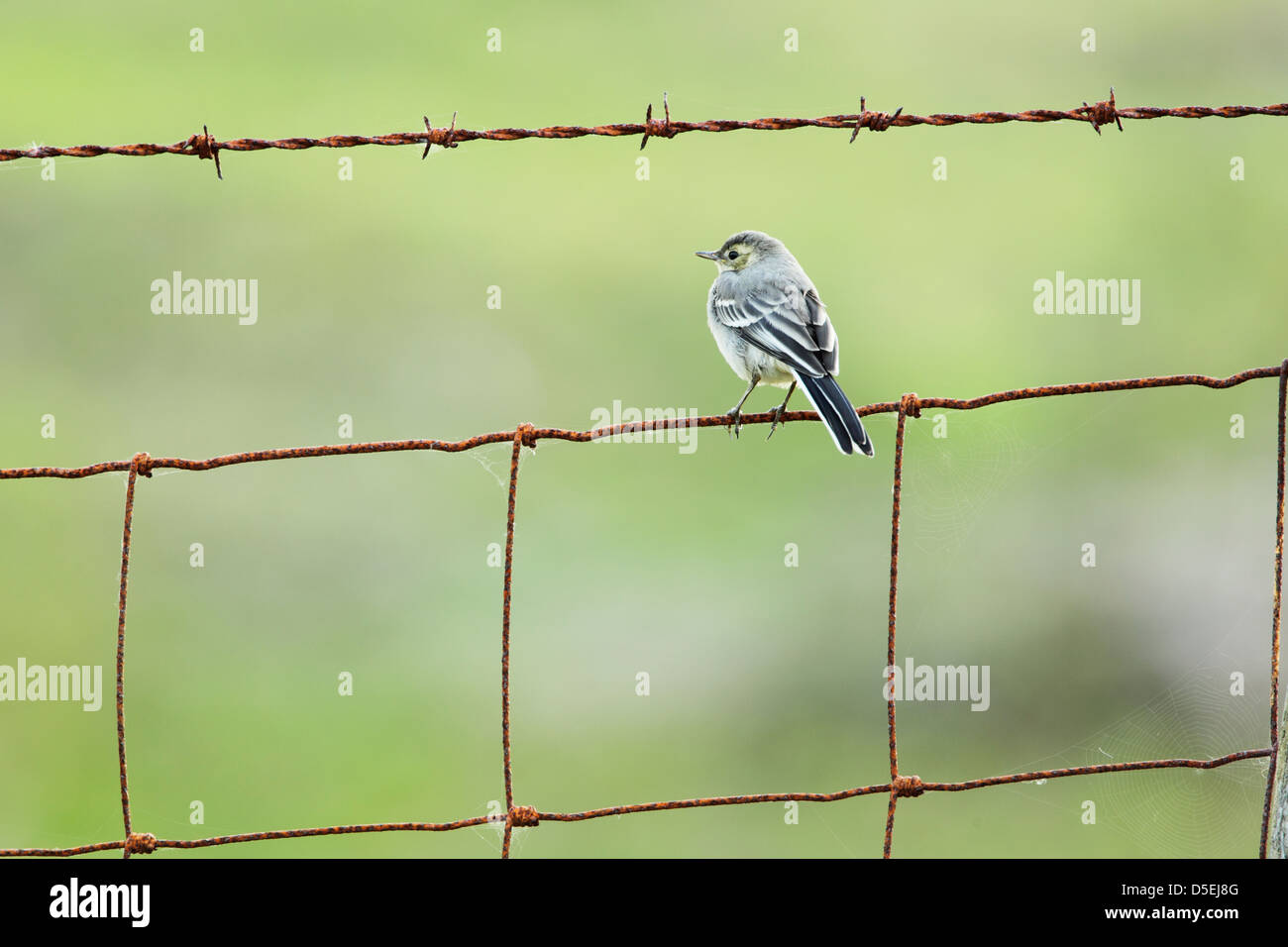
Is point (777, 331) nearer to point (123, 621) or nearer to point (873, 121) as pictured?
point (873, 121)

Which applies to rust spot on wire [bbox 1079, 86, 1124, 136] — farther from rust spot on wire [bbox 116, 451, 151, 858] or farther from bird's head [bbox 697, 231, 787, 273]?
rust spot on wire [bbox 116, 451, 151, 858]

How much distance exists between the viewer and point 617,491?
1705cm

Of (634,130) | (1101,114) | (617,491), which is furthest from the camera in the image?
(617,491)

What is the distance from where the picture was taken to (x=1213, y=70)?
33.4m

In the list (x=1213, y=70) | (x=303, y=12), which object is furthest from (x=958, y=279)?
(x=303, y=12)

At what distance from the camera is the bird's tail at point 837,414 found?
4691mm

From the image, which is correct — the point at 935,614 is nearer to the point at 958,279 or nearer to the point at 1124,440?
the point at 1124,440

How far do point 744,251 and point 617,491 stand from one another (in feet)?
34.6

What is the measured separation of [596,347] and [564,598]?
278 inches

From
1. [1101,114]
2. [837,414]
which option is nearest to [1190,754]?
[837,414]
